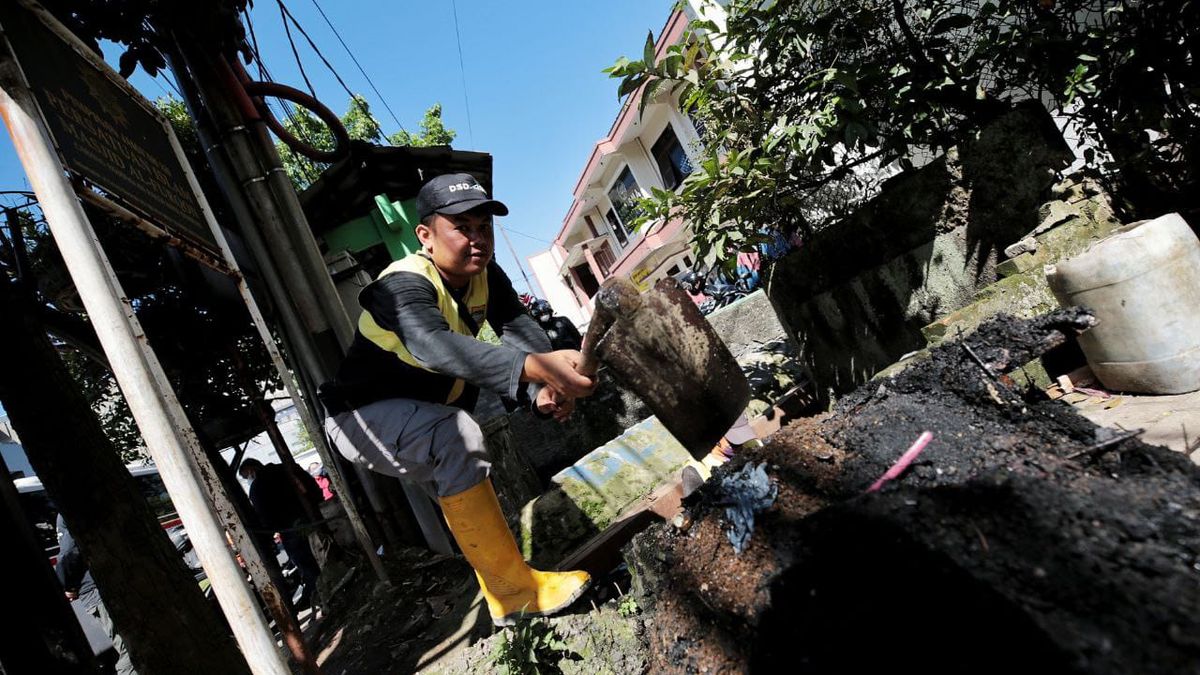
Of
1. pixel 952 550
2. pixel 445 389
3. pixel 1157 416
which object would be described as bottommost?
pixel 1157 416

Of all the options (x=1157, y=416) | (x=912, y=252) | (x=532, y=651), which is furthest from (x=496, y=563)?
(x=912, y=252)

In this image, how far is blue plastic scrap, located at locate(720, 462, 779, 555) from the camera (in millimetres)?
1574

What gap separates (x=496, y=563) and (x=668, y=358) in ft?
4.14

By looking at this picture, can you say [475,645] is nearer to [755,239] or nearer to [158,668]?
[158,668]

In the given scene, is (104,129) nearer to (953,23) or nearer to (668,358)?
(668,358)

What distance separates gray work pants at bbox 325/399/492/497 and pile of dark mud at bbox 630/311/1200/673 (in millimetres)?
862

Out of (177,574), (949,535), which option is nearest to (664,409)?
(949,535)

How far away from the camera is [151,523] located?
8.78ft

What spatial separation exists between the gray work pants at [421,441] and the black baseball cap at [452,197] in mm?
934

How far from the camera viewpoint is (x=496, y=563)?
87.2 inches

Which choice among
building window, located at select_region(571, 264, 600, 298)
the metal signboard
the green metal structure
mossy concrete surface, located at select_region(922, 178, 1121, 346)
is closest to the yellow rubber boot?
the metal signboard

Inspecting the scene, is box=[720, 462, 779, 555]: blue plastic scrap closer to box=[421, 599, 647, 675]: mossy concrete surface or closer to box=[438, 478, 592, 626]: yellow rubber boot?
box=[421, 599, 647, 675]: mossy concrete surface

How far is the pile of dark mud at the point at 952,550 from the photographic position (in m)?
0.87

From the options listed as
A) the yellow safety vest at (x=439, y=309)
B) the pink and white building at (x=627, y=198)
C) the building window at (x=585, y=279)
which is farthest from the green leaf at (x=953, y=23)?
the building window at (x=585, y=279)
